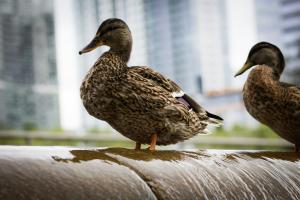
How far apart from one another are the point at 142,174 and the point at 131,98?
58 cm

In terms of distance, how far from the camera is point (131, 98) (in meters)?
3.53

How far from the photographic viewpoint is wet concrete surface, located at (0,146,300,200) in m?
2.62

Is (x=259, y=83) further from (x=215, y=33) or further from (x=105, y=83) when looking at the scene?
(x=215, y=33)

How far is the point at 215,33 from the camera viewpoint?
6372 centimetres

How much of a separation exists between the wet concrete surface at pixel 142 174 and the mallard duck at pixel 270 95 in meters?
0.35

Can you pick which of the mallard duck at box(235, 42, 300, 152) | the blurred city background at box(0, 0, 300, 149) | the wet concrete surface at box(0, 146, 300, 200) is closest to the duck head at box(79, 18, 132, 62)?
the wet concrete surface at box(0, 146, 300, 200)

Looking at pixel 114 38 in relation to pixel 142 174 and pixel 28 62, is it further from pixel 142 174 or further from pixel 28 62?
pixel 28 62

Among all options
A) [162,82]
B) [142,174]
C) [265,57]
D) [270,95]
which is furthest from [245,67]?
[142,174]

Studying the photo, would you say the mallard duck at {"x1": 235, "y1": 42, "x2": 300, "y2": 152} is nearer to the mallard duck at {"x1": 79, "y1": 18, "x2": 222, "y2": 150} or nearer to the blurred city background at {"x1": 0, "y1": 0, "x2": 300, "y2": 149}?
the mallard duck at {"x1": 79, "y1": 18, "x2": 222, "y2": 150}

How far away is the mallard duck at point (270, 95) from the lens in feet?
14.1

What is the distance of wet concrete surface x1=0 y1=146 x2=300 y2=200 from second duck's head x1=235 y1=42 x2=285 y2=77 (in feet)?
2.27

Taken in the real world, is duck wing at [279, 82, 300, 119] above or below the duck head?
below

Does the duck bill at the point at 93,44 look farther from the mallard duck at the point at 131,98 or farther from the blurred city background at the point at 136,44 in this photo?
the blurred city background at the point at 136,44

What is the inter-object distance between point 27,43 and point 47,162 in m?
55.0
